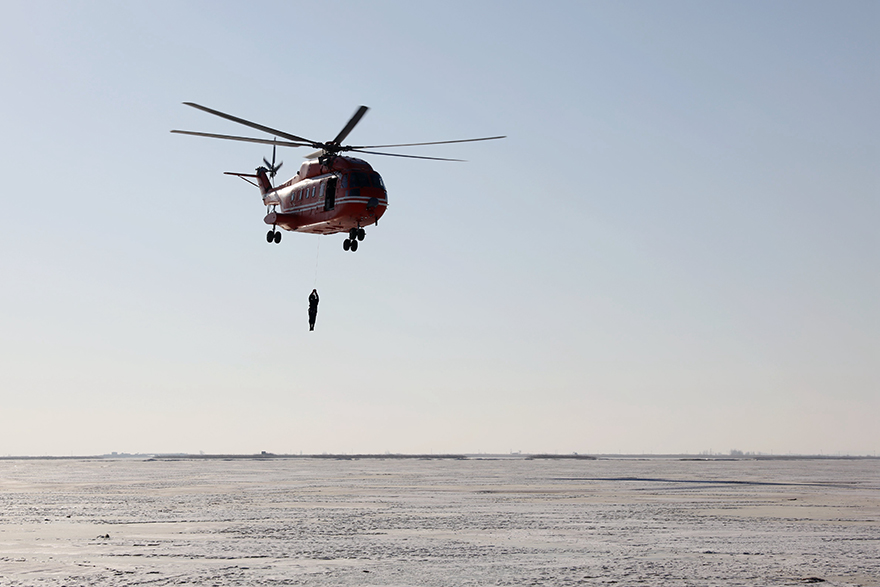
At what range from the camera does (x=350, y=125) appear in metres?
39.7

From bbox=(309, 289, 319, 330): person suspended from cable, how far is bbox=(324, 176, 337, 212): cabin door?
5.09 m

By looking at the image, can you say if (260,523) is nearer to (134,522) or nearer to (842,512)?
(134,522)

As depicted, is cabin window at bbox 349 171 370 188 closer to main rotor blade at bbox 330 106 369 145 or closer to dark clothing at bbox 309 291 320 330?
main rotor blade at bbox 330 106 369 145

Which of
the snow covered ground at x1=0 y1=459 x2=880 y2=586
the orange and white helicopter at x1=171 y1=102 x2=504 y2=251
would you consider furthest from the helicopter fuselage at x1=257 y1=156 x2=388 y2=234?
the snow covered ground at x1=0 y1=459 x2=880 y2=586

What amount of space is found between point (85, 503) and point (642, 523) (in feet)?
88.0

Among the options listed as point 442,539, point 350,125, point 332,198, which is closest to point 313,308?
point 332,198

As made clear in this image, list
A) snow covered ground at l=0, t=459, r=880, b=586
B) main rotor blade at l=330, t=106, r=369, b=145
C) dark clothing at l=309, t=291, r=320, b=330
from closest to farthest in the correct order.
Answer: snow covered ground at l=0, t=459, r=880, b=586 → dark clothing at l=309, t=291, r=320, b=330 → main rotor blade at l=330, t=106, r=369, b=145

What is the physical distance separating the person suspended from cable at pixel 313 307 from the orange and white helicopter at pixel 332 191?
4215mm

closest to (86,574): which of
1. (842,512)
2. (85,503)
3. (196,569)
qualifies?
(196,569)

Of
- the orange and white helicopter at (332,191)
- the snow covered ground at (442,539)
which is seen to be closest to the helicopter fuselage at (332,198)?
the orange and white helicopter at (332,191)

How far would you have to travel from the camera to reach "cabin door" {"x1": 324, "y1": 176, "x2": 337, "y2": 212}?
39781 mm

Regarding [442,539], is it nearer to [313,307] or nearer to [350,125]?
[313,307]

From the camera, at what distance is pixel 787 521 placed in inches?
1244

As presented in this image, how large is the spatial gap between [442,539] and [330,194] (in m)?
19.3
